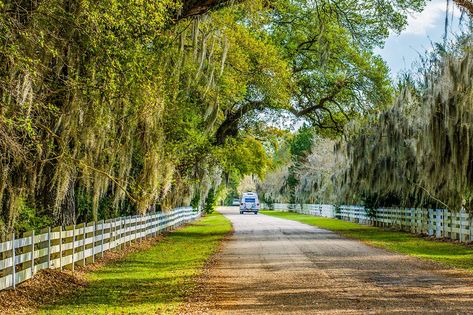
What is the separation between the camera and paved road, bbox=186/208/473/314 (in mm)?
8250

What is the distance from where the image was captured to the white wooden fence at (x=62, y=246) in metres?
9.01

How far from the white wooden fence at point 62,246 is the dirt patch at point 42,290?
12 cm

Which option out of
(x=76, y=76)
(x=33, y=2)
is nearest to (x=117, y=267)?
(x=76, y=76)

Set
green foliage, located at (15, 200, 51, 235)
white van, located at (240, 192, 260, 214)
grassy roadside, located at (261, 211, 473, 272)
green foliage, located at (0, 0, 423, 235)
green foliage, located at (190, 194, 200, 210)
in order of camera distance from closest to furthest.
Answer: green foliage, located at (0, 0, 423, 235), green foliage, located at (15, 200, 51, 235), grassy roadside, located at (261, 211, 473, 272), green foliage, located at (190, 194, 200, 210), white van, located at (240, 192, 260, 214)

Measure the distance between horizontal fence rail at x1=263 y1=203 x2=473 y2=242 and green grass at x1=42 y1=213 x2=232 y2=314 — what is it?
27.5 feet

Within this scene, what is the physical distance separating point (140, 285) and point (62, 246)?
6.21ft

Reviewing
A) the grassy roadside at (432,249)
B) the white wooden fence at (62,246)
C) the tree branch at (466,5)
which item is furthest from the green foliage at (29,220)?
the grassy roadside at (432,249)

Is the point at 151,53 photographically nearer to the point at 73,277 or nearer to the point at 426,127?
the point at 73,277

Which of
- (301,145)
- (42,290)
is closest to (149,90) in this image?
(42,290)

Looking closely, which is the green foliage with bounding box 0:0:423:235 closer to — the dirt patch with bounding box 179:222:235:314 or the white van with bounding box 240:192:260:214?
the dirt patch with bounding box 179:222:235:314

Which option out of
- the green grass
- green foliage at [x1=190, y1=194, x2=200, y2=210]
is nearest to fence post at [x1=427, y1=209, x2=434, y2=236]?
the green grass

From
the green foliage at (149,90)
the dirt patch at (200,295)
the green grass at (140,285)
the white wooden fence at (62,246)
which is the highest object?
the green foliage at (149,90)

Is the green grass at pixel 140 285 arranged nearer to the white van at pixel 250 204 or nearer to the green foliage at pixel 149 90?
the green foliage at pixel 149 90

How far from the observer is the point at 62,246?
11625 millimetres
